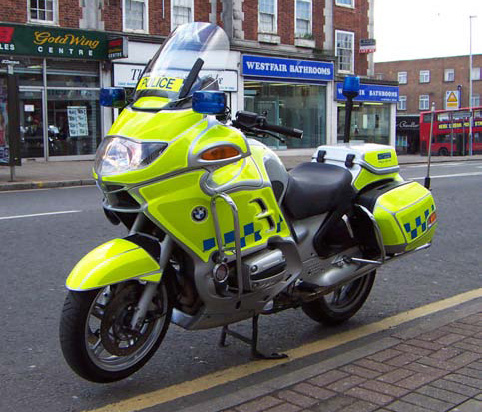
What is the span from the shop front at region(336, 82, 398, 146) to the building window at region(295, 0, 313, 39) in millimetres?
4275

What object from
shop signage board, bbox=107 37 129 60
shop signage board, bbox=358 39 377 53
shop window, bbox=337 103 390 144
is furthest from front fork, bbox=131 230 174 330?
A: shop signage board, bbox=358 39 377 53

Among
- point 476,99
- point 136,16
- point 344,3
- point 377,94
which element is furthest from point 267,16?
point 476,99

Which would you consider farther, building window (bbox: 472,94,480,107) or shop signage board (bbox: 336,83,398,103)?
building window (bbox: 472,94,480,107)

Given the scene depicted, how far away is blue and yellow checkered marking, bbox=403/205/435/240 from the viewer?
4316mm

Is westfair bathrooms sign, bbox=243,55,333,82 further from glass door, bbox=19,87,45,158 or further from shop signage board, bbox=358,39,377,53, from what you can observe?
glass door, bbox=19,87,45,158

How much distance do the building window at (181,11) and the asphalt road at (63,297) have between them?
14446 mm

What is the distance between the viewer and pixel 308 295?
3.92 metres

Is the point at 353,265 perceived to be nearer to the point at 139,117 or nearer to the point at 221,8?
the point at 139,117

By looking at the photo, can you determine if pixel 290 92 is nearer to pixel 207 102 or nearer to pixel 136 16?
pixel 136 16

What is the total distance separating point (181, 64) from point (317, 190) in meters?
1.16

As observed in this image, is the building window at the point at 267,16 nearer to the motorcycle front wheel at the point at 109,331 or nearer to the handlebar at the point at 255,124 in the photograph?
the handlebar at the point at 255,124

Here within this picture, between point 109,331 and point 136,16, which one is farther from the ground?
point 136,16

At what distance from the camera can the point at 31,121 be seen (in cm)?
1958

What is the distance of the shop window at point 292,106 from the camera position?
26.0m
